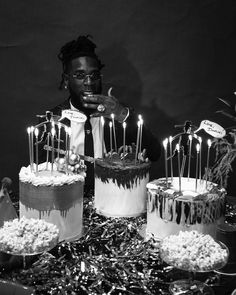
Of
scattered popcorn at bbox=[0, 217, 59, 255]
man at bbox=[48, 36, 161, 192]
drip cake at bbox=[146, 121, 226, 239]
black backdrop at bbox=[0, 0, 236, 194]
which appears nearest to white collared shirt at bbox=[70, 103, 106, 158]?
man at bbox=[48, 36, 161, 192]

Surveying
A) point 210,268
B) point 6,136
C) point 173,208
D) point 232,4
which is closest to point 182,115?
point 232,4

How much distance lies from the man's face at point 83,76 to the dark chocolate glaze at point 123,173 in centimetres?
50

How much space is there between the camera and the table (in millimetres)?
1585

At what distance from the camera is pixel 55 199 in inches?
75.8

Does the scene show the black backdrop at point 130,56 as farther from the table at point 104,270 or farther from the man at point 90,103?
the table at point 104,270

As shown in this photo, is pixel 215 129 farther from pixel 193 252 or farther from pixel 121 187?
pixel 193 252

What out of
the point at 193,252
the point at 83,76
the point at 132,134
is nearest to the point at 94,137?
the point at 132,134

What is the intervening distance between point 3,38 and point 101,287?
195 cm

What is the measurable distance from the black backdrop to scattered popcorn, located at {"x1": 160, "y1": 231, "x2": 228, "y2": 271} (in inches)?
66.4

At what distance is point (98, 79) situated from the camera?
8.37 ft

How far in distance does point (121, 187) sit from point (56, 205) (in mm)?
360

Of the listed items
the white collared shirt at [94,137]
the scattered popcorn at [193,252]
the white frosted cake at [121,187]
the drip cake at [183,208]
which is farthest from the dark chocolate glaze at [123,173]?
the scattered popcorn at [193,252]

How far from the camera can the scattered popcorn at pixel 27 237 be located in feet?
5.25

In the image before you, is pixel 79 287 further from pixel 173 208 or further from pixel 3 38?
pixel 3 38
